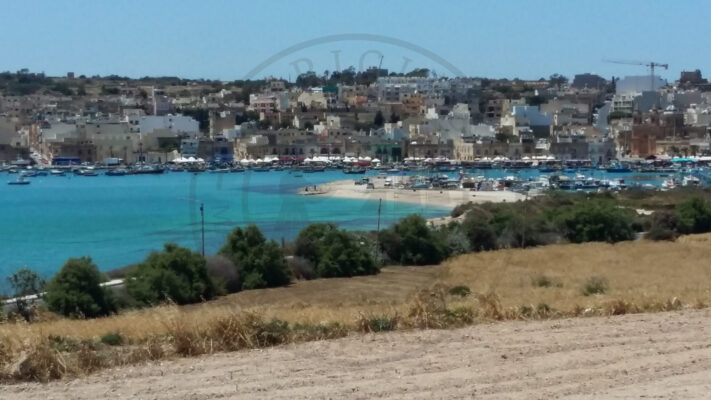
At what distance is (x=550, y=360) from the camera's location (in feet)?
18.0

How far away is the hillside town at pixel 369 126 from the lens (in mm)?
73188

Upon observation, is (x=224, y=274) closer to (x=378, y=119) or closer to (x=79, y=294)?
(x=79, y=294)

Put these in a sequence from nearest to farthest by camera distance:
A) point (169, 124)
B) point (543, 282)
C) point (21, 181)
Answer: point (543, 282)
point (21, 181)
point (169, 124)

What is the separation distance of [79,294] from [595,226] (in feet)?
47.6

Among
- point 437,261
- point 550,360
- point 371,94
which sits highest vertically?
point 371,94

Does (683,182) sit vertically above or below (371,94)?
below

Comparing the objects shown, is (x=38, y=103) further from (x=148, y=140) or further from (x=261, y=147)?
(x=261, y=147)

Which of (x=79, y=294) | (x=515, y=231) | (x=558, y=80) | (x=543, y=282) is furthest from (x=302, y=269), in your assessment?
(x=558, y=80)

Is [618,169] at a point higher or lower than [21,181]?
higher

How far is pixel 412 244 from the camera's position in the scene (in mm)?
21703

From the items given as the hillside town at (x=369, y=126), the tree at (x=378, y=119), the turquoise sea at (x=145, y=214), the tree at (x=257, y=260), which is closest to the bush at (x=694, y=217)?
the turquoise sea at (x=145, y=214)

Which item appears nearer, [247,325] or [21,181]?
[247,325]

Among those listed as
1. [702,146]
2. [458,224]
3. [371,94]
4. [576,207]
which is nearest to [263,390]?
[458,224]

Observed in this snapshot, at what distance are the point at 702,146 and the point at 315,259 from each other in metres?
63.5
